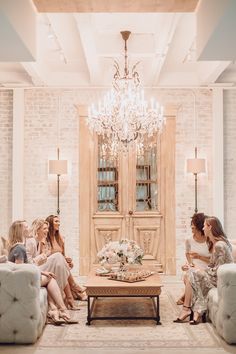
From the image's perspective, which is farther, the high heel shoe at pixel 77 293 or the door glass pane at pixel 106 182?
the door glass pane at pixel 106 182

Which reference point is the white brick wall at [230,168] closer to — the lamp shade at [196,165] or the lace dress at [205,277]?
the lamp shade at [196,165]

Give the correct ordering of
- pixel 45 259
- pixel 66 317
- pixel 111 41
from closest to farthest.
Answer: pixel 66 317 → pixel 45 259 → pixel 111 41

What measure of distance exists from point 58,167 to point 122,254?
2967mm

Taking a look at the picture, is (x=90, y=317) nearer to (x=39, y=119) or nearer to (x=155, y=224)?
(x=155, y=224)

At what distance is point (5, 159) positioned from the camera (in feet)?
32.1

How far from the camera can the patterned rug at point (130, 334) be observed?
17.5 ft

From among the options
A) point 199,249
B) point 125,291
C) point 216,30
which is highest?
point 216,30

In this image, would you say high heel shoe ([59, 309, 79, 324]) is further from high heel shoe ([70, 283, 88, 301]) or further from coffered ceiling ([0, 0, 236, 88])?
coffered ceiling ([0, 0, 236, 88])

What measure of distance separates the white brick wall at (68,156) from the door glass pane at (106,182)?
0.42 meters

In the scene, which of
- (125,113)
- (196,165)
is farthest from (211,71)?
(125,113)

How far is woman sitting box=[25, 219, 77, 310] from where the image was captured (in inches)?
265

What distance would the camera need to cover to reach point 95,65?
330 inches

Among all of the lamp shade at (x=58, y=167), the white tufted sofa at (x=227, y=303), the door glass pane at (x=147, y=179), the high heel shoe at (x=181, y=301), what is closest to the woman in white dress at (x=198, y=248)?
the high heel shoe at (x=181, y=301)

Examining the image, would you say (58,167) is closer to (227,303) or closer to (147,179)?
(147,179)
